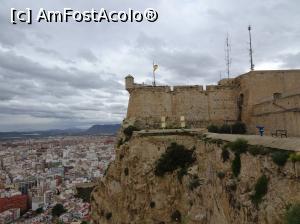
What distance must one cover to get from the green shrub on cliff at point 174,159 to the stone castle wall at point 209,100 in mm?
4106

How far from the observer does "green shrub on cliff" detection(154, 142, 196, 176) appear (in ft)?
55.8

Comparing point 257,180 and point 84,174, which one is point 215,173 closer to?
point 257,180

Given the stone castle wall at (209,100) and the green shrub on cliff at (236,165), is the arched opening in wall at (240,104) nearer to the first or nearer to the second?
the stone castle wall at (209,100)

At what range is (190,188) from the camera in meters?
15.3

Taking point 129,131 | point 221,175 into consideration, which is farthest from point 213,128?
point 221,175

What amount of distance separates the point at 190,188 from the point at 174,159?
2296 millimetres

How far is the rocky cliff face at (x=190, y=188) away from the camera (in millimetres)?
8836

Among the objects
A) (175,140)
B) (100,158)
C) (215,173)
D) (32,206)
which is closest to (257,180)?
(215,173)

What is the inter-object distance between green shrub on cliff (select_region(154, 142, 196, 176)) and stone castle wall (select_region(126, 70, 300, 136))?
411 cm

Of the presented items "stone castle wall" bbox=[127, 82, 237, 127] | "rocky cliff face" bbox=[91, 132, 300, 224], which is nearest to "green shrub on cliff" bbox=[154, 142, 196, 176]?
"rocky cliff face" bbox=[91, 132, 300, 224]

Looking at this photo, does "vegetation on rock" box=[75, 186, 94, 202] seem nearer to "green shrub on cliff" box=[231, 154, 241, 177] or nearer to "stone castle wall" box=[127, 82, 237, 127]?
"stone castle wall" box=[127, 82, 237, 127]

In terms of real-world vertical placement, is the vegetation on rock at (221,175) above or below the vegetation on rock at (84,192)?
above

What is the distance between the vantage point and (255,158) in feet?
32.8

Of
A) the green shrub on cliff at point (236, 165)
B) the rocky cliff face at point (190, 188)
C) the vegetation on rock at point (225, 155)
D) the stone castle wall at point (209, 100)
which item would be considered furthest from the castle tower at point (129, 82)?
the green shrub on cliff at point (236, 165)
